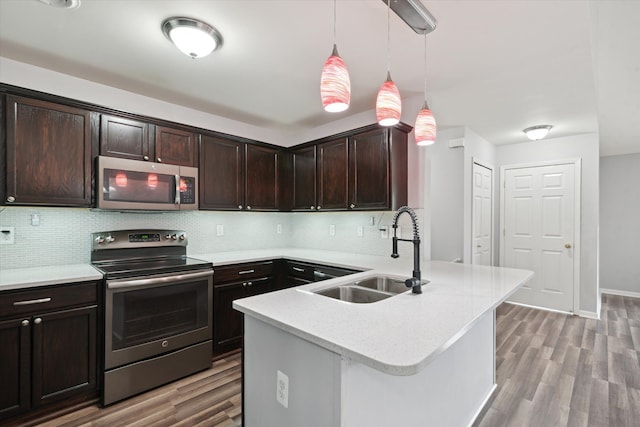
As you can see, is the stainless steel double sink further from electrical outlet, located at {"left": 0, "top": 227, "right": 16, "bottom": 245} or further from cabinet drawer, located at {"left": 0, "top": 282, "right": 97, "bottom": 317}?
electrical outlet, located at {"left": 0, "top": 227, "right": 16, "bottom": 245}

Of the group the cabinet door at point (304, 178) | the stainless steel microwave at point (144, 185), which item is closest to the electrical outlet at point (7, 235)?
the stainless steel microwave at point (144, 185)

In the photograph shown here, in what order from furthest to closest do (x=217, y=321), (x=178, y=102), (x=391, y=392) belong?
(x=178, y=102) → (x=217, y=321) → (x=391, y=392)

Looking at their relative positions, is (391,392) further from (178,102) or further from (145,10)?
(178,102)

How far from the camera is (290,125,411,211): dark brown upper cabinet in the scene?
2.86 meters

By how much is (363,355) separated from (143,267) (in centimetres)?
214

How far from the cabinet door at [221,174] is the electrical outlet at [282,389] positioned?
7.12 ft

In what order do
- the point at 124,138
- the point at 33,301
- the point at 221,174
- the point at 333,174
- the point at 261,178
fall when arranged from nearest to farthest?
the point at 33,301, the point at 124,138, the point at 221,174, the point at 333,174, the point at 261,178

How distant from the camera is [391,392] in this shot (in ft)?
4.18

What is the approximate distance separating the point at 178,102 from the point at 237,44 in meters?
1.38

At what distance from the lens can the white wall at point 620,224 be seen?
16.7 ft

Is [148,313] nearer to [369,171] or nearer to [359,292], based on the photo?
[359,292]

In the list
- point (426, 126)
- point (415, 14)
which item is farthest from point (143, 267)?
point (415, 14)

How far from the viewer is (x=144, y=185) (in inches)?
103

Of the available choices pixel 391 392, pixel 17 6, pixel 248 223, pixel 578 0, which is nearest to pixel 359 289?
pixel 391 392
